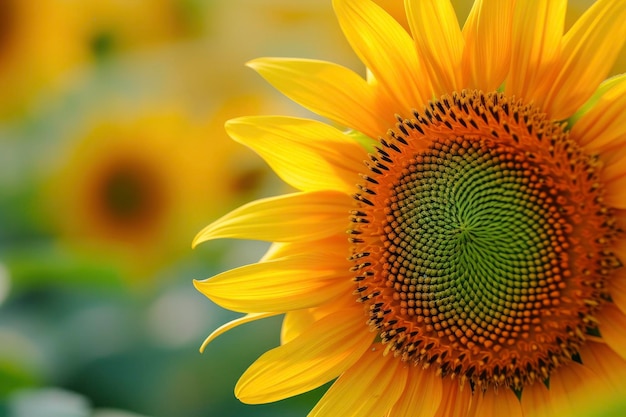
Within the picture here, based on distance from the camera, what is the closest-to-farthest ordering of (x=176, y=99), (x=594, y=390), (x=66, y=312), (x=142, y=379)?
(x=594, y=390) → (x=142, y=379) → (x=66, y=312) → (x=176, y=99)

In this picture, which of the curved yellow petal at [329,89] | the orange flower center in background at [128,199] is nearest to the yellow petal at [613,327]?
the curved yellow petal at [329,89]

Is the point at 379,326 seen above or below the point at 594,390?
above

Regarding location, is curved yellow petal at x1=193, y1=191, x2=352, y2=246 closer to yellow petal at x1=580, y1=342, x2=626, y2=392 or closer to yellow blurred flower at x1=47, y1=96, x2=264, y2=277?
yellow petal at x1=580, y1=342, x2=626, y2=392

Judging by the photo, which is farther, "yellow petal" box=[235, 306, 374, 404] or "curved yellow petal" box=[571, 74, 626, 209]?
"yellow petal" box=[235, 306, 374, 404]

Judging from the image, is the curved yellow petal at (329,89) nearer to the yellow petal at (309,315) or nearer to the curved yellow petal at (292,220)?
the curved yellow petal at (292,220)

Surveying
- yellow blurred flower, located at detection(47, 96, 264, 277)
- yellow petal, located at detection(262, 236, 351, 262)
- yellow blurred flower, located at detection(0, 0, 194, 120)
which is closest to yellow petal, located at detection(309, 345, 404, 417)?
yellow petal, located at detection(262, 236, 351, 262)

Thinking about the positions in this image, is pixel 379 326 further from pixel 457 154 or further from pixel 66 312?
pixel 66 312

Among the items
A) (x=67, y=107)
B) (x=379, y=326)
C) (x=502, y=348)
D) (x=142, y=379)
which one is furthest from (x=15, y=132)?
(x=502, y=348)
